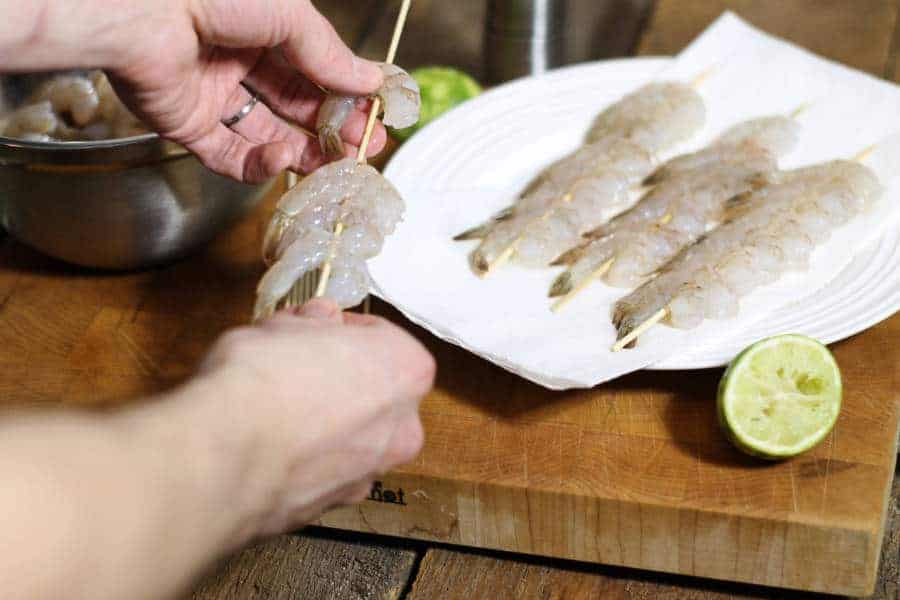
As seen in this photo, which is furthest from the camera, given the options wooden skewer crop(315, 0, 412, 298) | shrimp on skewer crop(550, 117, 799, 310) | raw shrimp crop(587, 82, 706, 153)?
raw shrimp crop(587, 82, 706, 153)

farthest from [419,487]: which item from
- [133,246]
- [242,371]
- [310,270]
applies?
[133,246]

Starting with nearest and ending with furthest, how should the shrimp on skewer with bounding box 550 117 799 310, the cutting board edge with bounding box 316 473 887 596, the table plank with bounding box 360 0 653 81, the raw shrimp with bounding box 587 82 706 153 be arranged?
1. the cutting board edge with bounding box 316 473 887 596
2. the shrimp on skewer with bounding box 550 117 799 310
3. the raw shrimp with bounding box 587 82 706 153
4. the table plank with bounding box 360 0 653 81

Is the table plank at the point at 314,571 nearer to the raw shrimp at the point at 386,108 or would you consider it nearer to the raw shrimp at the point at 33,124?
the raw shrimp at the point at 386,108

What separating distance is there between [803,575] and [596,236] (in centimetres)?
96

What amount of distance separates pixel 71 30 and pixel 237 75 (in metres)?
0.49

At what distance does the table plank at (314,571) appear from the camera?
2195 mm

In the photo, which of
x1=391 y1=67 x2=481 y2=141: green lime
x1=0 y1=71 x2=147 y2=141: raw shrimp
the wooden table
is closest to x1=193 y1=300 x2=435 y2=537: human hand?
the wooden table

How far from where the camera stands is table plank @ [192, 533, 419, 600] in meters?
2.20

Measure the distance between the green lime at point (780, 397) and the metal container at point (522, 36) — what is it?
69.3 inches

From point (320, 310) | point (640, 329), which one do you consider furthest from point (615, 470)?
point (320, 310)

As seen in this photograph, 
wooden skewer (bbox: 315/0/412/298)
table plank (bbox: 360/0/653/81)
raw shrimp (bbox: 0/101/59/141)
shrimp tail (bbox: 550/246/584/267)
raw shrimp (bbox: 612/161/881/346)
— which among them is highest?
wooden skewer (bbox: 315/0/412/298)

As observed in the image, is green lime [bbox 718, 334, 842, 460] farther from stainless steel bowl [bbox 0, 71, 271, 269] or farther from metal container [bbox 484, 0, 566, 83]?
metal container [bbox 484, 0, 566, 83]

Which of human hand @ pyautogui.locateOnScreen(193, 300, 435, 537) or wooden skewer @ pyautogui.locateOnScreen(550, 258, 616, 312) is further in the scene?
wooden skewer @ pyautogui.locateOnScreen(550, 258, 616, 312)

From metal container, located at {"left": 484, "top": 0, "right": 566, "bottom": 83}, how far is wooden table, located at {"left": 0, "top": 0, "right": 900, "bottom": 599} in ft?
0.97
